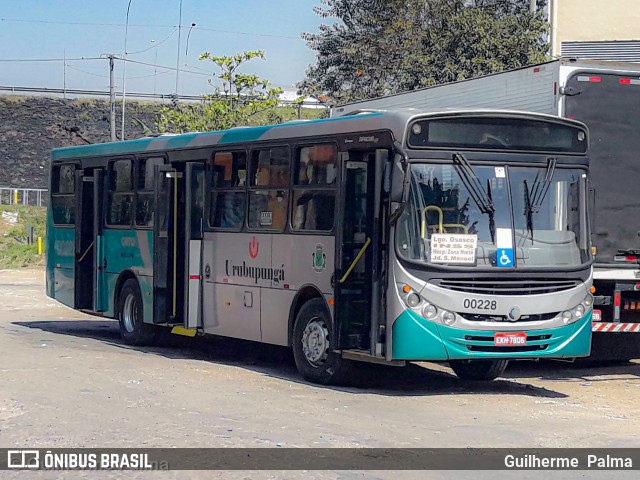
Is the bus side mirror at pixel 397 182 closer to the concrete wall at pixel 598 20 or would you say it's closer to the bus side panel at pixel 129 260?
the bus side panel at pixel 129 260

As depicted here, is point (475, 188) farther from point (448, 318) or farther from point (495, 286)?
point (448, 318)

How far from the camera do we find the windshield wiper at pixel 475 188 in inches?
463

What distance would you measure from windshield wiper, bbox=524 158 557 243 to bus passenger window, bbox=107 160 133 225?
7.14m

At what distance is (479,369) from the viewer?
13.4m

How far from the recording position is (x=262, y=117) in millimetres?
51625

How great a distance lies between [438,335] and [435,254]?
819mm

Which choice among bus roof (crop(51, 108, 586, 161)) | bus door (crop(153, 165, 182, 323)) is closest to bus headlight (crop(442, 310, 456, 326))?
bus roof (crop(51, 108, 586, 161))

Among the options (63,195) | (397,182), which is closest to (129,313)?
(63,195)

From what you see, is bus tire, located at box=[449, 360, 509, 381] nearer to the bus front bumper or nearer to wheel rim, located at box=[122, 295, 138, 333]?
the bus front bumper

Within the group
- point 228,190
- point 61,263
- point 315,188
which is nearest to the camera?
point 315,188

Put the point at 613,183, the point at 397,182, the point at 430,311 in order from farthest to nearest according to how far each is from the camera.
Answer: the point at 613,183 → the point at 430,311 → the point at 397,182

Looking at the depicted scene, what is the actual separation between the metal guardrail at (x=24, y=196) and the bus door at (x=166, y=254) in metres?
54.5

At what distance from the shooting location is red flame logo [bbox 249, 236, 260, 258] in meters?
14.0

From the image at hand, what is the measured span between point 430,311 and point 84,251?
27.8 feet
